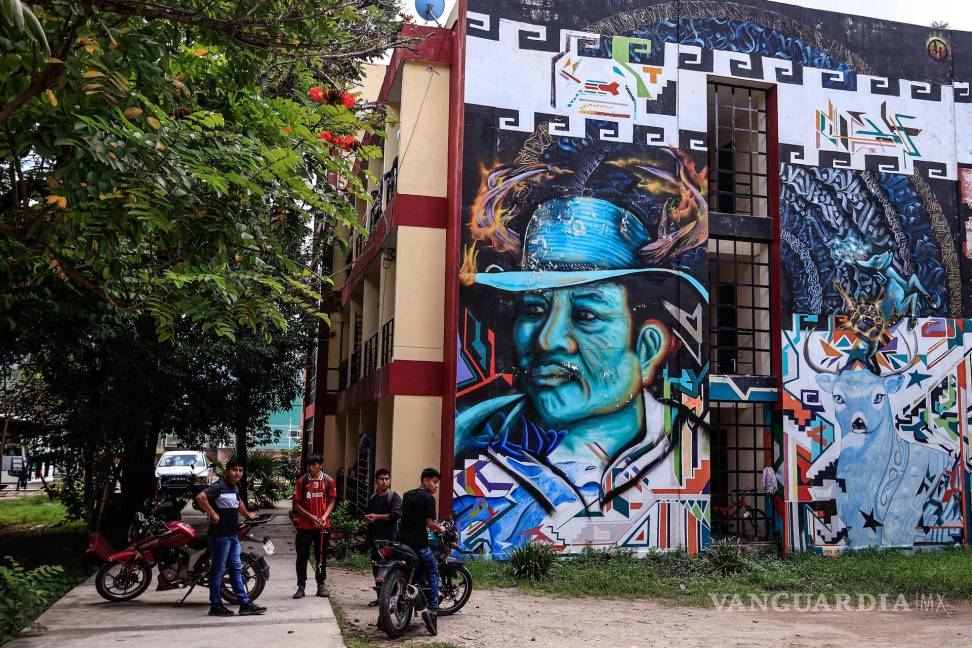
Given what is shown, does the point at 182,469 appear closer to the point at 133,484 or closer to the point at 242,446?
the point at 242,446

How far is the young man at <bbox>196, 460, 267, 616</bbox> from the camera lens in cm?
881

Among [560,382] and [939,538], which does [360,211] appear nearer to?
[560,382]

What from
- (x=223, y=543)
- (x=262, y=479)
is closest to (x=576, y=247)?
→ (x=223, y=543)

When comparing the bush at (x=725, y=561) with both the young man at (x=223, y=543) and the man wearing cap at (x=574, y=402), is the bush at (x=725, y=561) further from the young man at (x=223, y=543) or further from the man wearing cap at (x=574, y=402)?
the young man at (x=223, y=543)

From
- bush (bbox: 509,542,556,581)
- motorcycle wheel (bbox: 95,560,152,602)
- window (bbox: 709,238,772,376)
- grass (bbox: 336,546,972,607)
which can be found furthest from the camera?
window (bbox: 709,238,772,376)

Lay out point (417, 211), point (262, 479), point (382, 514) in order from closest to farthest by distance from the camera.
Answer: point (382, 514)
point (417, 211)
point (262, 479)

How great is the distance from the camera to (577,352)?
1397 centimetres

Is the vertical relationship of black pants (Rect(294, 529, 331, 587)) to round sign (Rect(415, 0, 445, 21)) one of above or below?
below

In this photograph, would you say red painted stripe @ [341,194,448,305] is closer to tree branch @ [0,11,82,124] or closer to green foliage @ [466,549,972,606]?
green foliage @ [466,549,972,606]

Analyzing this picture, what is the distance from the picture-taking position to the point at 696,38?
15.2 m

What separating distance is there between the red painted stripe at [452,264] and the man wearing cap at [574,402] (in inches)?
9.5

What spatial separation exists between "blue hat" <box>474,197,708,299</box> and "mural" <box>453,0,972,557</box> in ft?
0.12

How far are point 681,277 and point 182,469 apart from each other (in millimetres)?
16174

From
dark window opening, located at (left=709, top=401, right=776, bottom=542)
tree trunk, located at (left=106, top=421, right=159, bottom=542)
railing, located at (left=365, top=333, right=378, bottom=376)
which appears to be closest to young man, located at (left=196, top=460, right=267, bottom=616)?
railing, located at (left=365, top=333, right=378, bottom=376)
